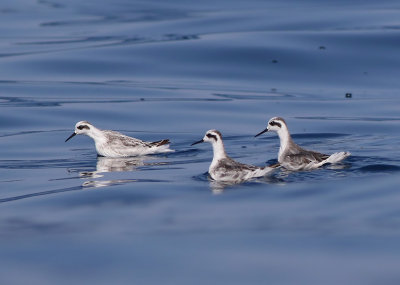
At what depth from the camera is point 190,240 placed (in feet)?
43.1

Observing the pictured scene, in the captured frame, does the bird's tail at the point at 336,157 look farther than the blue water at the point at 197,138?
Yes

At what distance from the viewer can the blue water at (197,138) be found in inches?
492

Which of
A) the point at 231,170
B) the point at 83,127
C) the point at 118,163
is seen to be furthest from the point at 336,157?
the point at 83,127

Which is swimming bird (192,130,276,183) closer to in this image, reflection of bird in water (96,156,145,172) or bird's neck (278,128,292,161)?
bird's neck (278,128,292,161)

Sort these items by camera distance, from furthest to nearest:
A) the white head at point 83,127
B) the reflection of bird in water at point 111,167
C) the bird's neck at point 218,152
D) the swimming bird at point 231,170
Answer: the white head at point 83,127 → the bird's neck at point 218,152 → the reflection of bird in water at point 111,167 → the swimming bird at point 231,170

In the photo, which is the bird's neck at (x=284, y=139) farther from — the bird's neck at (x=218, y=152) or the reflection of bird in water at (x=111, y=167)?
the reflection of bird in water at (x=111, y=167)

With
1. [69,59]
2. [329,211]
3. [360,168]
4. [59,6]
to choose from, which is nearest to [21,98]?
[69,59]

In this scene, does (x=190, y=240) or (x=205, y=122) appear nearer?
(x=190, y=240)

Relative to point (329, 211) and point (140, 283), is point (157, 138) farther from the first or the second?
point (140, 283)

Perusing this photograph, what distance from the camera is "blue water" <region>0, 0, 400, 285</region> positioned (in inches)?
492

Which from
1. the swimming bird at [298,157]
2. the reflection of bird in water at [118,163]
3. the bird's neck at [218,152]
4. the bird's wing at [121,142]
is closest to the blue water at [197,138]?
the reflection of bird in water at [118,163]

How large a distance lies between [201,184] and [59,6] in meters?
31.9

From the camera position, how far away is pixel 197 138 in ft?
71.9

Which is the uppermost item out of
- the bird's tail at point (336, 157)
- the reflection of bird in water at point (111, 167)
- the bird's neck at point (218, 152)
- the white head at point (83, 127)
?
the white head at point (83, 127)
